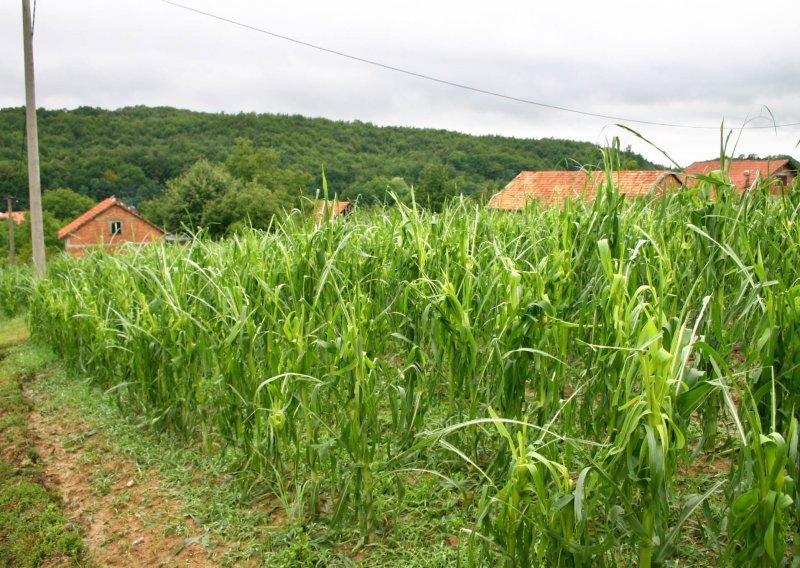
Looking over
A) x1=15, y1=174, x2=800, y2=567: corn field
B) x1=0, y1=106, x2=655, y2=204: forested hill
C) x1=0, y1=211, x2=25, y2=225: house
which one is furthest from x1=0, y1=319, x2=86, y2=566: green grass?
x1=0, y1=211, x2=25, y2=225: house

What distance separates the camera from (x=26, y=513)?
11.5 feet

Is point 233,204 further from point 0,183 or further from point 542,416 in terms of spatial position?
point 542,416

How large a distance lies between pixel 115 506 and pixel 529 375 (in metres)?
2.61

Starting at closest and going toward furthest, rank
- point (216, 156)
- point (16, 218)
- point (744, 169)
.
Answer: point (744, 169), point (216, 156), point (16, 218)

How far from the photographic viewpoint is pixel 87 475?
13.2 ft

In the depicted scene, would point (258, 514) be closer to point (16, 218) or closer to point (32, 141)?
point (32, 141)

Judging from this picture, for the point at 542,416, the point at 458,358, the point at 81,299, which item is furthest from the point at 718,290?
the point at 81,299

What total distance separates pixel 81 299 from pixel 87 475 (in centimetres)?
243

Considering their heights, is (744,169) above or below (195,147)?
below

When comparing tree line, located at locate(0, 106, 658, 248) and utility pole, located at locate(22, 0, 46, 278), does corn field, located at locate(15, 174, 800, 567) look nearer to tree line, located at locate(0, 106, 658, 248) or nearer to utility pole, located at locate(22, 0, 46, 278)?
utility pole, located at locate(22, 0, 46, 278)

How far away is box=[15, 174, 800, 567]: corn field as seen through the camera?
1749 millimetres

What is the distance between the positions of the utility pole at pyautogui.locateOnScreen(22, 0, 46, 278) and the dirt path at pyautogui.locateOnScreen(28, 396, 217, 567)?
8.53 m

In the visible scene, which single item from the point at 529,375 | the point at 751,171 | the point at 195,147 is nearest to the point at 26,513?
the point at 529,375

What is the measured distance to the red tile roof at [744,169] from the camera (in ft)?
10.8
